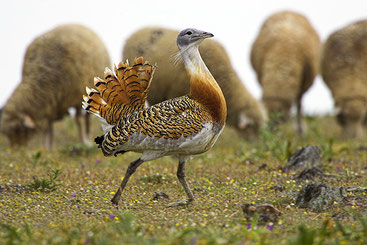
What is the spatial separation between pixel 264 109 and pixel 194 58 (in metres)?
6.17

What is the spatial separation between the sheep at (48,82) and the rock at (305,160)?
16.4 ft

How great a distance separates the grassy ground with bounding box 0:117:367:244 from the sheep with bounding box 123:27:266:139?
1.01 metres

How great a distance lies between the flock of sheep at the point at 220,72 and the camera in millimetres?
9641

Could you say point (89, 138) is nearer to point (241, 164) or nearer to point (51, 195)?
point (241, 164)

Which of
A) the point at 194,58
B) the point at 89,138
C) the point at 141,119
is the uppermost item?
the point at 194,58

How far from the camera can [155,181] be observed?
709 centimetres

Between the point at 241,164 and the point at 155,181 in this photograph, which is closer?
the point at 155,181

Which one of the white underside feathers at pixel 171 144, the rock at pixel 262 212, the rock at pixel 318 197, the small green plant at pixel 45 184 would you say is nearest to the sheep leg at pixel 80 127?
the small green plant at pixel 45 184

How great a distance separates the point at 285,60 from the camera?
1247 cm

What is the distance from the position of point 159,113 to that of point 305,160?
10.5ft

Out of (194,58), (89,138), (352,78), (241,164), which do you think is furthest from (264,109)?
(194,58)

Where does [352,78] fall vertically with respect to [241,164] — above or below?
above

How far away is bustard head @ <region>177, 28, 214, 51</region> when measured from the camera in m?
5.48

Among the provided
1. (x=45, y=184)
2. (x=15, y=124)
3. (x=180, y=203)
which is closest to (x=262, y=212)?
(x=180, y=203)
